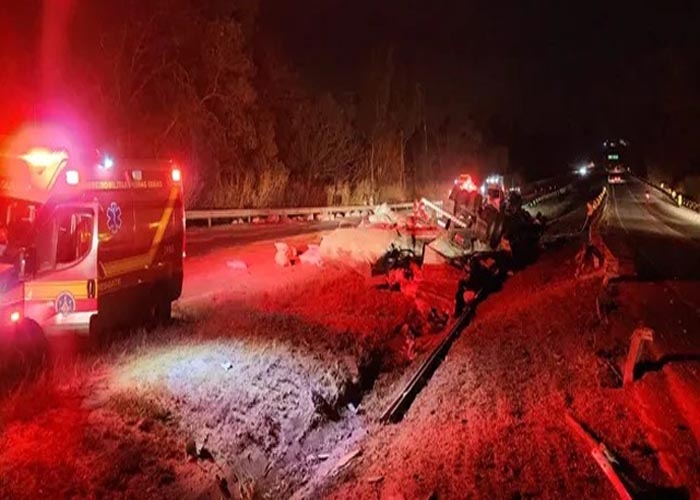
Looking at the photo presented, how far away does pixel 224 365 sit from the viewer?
1045cm

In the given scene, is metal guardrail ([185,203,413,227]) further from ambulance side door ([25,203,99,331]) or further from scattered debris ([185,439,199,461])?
scattered debris ([185,439,199,461])

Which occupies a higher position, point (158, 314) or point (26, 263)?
point (26, 263)

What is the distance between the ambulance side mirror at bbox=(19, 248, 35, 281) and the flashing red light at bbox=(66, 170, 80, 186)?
116cm

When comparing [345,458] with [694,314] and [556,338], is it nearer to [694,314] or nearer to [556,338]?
[556,338]

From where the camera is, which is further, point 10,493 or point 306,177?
point 306,177

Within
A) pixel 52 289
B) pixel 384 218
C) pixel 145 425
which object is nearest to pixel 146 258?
pixel 52 289

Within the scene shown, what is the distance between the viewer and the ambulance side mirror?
8.49 meters

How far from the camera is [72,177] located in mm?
9516

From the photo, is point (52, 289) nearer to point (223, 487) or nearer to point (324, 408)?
point (223, 487)

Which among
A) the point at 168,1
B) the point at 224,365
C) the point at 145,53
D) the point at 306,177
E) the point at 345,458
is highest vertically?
the point at 168,1

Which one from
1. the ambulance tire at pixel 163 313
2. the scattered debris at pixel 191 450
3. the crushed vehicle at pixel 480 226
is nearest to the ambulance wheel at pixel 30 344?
the scattered debris at pixel 191 450

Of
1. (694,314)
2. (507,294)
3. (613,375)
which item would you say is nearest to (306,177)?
(507,294)

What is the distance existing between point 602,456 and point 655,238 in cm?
2347

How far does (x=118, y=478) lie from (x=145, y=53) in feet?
94.3
